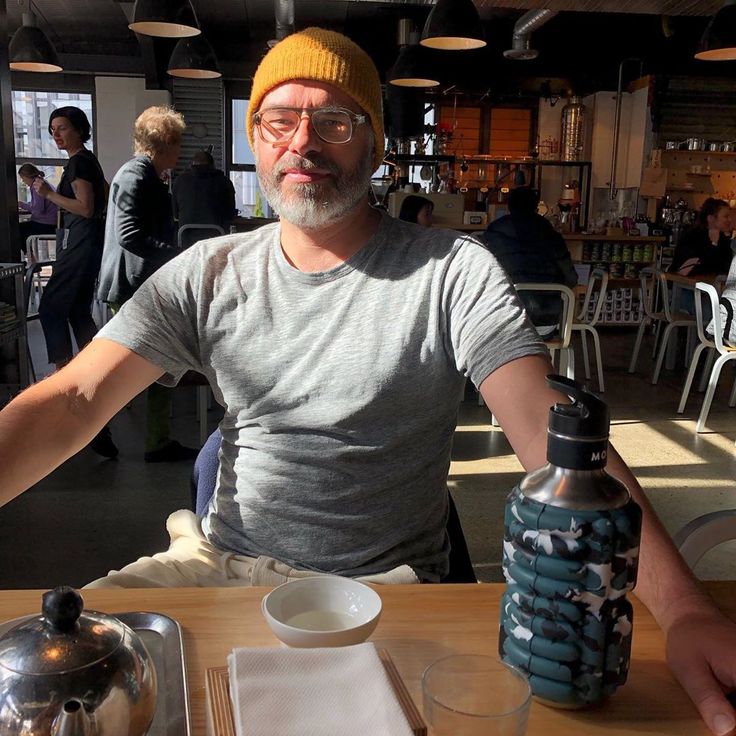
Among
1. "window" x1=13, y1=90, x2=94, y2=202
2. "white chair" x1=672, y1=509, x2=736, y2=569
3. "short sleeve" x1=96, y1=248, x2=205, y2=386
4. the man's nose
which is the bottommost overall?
"white chair" x1=672, y1=509, x2=736, y2=569

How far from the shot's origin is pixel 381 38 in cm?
1005

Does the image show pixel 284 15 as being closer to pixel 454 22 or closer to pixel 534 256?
pixel 454 22

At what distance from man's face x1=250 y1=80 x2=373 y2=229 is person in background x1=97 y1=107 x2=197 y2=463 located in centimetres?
238

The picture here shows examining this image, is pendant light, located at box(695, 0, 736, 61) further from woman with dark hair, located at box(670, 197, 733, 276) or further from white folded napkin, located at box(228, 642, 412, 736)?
white folded napkin, located at box(228, 642, 412, 736)

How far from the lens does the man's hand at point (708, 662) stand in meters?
0.70

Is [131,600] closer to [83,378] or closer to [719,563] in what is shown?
[83,378]

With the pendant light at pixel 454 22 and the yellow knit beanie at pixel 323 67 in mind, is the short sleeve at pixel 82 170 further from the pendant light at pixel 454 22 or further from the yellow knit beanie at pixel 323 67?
the yellow knit beanie at pixel 323 67

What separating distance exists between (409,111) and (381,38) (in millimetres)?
1420

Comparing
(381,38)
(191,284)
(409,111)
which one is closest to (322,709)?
(191,284)

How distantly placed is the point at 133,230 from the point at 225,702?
133 inches

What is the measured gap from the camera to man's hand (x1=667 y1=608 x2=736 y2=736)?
2.30ft

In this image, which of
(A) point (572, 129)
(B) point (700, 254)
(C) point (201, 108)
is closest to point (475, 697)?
(B) point (700, 254)

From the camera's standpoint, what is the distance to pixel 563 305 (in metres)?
4.80

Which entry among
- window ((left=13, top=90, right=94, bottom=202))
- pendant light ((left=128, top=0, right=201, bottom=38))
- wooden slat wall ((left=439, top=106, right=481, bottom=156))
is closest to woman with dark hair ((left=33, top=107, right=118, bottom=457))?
pendant light ((left=128, top=0, right=201, bottom=38))
